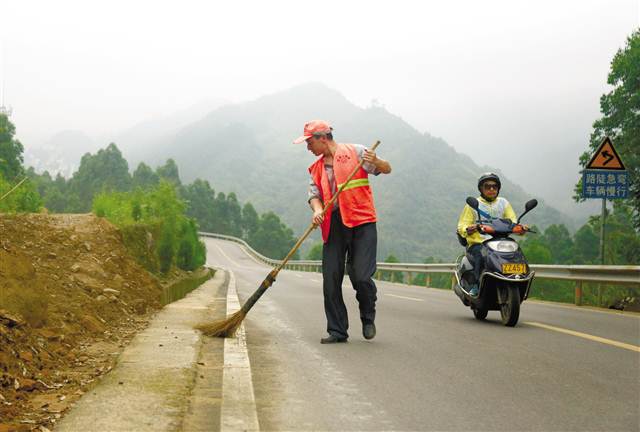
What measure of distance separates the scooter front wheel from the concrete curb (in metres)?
3.58

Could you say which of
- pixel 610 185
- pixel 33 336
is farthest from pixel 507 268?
pixel 610 185

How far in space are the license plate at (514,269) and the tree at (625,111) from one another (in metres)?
24.6

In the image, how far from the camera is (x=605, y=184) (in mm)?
14305

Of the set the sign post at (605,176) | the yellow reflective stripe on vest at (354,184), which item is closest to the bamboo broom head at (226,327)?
the yellow reflective stripe on vest at (354,184)

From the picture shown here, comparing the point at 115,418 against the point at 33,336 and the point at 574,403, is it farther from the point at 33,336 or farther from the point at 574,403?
the point at 574,403

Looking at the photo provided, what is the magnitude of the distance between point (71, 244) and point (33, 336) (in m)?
3.21

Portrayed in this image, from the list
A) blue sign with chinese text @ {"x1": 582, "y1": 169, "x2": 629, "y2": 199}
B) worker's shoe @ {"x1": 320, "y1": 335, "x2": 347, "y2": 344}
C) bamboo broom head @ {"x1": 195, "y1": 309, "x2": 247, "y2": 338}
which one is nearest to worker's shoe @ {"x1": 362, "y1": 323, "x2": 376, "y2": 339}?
worker's shoe @ {"x1": 320, "y1": 335, "x2": 347, "y2": 344}

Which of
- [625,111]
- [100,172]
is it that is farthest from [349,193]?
[100,172]

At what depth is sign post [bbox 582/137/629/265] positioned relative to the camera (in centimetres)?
1386

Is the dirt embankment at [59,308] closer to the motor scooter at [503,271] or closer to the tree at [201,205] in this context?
the motor scooter at [503,271]

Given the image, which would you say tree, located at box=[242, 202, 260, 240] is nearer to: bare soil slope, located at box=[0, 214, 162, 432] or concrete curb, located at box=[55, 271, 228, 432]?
bare soil slope, located at box=[0, 214, 162, 432]

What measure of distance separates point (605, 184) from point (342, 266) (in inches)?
370

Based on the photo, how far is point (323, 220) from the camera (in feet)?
21.8

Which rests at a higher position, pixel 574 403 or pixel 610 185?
pixel 610 185
